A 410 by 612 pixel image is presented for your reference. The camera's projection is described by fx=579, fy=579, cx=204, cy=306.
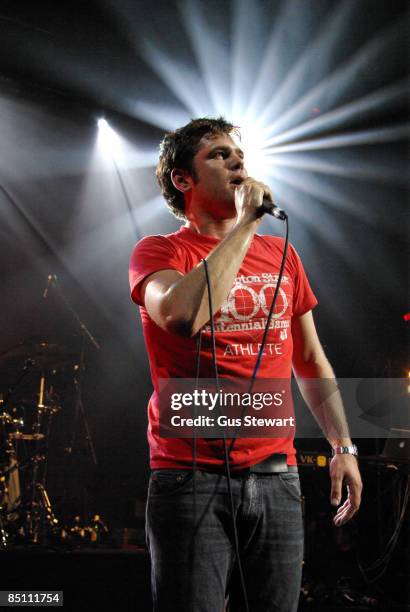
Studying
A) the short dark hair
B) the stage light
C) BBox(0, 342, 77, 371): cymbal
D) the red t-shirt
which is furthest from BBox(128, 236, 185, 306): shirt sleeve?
the stage light

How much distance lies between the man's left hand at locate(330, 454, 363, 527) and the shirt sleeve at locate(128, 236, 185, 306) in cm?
66

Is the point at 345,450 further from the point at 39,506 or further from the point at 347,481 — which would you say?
the point at 39,506

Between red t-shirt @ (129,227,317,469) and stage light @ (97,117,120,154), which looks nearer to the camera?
red t-shirt @ (129,227,317,469)

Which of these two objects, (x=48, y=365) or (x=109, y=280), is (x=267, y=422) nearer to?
(x=48, y=365)

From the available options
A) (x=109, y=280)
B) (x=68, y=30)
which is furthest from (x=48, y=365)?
(x=68, y=30)

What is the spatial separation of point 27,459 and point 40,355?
0.91 m

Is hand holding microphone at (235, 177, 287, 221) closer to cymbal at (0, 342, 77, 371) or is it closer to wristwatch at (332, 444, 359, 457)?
wristwatch at (332, 444, 359, 457)

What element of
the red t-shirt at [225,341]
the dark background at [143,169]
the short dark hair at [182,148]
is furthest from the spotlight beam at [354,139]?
the red t-shirt at [225,341]

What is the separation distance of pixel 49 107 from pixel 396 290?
12.3ft

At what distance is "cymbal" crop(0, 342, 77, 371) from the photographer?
5141 millimetres

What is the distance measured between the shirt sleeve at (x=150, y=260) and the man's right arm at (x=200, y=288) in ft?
0.29

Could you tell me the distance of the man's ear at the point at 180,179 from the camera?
1.83m

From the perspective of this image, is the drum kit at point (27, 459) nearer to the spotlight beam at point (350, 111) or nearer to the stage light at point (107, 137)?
the stage light at point (107, 137)

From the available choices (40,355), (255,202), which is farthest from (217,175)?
(40,355)
